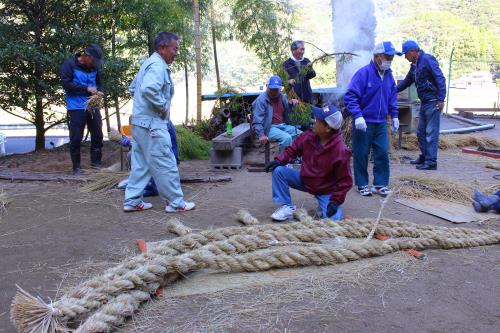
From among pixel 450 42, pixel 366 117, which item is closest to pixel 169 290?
pixel 366 117

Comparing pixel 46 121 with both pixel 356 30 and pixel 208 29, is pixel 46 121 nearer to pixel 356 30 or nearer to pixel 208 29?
pixel 208 29

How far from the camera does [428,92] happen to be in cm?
739

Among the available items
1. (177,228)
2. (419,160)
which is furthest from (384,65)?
(177,228)

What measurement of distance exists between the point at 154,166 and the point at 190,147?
12.1 feet

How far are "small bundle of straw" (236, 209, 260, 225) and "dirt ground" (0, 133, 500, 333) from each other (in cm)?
14

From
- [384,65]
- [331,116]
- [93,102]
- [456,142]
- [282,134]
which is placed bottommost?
[456,142]

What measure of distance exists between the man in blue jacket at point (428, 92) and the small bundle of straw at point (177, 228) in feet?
14.5

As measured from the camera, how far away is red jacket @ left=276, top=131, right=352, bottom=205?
14.8 ft

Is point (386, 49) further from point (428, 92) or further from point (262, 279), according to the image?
point (262, 279)

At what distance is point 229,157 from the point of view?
7.45 m

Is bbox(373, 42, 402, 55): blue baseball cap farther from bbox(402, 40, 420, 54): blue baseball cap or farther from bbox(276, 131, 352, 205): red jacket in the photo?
bbox(402, 40, 420, 54): blue baseball cap

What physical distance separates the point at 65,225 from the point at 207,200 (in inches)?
59.1

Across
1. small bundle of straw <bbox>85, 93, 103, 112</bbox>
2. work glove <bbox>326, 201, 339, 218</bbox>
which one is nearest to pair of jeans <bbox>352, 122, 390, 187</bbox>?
work glove <bbox>326, 201, 339, 218</bbox>

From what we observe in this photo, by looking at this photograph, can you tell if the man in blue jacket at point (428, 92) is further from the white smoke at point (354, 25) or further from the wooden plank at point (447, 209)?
the white smoke at point (354, 25)
